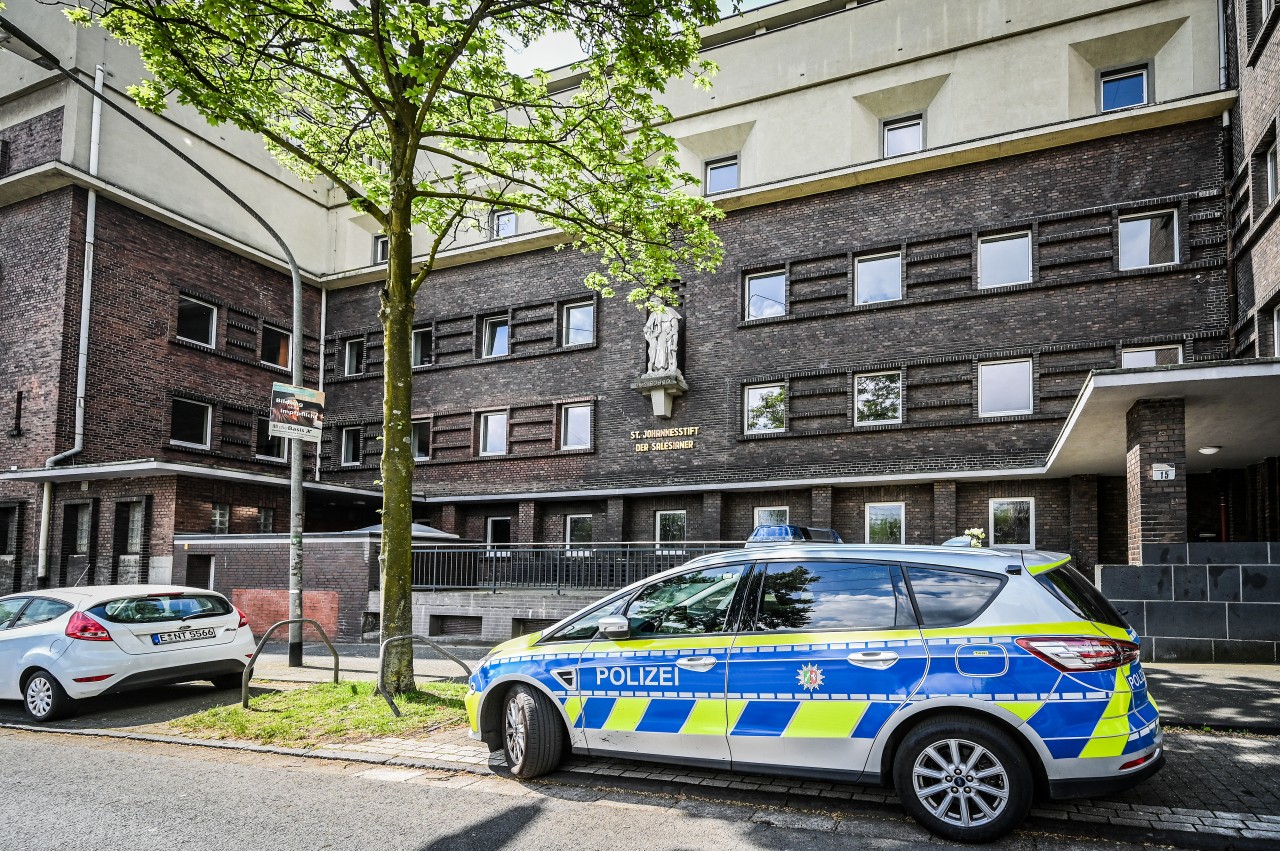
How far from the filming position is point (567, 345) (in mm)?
23891

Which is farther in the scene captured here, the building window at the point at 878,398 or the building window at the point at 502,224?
the building window at the point at 502,224

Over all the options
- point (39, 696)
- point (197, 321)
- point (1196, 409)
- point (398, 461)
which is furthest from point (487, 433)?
point (1196, 409)

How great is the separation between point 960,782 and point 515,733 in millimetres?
3183

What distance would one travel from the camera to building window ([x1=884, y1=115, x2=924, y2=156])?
20984 millimetres

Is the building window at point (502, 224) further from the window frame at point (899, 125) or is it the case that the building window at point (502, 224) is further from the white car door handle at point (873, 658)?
the white car door handle at point (873, 658)

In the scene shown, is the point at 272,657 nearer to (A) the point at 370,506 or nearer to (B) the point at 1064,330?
(A) the point at 370,506

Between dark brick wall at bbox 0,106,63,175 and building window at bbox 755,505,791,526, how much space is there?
2018cm

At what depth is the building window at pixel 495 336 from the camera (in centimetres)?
2541

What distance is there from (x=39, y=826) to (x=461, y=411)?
20178 millimetres

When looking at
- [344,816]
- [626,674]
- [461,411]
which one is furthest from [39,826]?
[461,411]

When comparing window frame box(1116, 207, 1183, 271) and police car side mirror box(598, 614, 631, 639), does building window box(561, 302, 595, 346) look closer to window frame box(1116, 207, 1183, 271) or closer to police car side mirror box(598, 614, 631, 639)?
window frame box(1116, 207, 1183, 271)

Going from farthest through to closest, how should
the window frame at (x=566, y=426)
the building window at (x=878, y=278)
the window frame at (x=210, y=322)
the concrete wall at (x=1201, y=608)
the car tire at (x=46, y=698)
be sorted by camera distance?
the window frame at (x=210, y=322) → the window frame at (x=566, y=426) → the building window at (x=878, y=278) → the concrete wall at (x=1201, y=608) → the car tire at (x=46, y=698)

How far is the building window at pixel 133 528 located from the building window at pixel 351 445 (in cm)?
749

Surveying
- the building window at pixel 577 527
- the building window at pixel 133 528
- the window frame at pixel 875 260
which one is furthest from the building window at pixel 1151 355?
the building window at pixel 133 528
